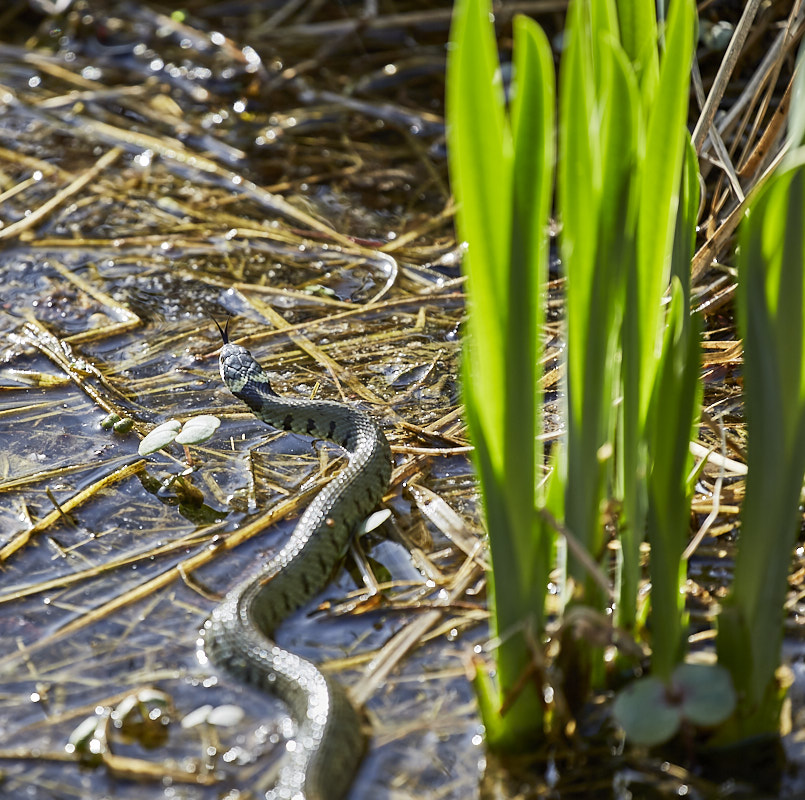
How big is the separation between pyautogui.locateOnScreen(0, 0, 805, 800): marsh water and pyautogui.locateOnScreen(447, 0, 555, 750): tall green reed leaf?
1.80 ft

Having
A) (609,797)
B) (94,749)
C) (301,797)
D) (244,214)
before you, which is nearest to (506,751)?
(609,797)

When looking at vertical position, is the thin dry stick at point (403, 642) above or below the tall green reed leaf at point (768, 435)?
below

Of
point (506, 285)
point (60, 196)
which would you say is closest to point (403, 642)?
point (506, 285)

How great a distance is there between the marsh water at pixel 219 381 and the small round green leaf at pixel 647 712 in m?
0.23

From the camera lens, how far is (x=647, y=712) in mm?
2086

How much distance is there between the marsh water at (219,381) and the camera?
2500mm

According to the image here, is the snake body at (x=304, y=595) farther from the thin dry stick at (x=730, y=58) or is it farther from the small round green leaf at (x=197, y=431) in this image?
the thin dry stick at (x=730, y=58)

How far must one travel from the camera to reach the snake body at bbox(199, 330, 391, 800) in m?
2.35

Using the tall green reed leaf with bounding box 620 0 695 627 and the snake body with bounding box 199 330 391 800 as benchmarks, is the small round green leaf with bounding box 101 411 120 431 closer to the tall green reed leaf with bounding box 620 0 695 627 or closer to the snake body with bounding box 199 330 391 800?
the snake body with bounding box 199 330 391 800

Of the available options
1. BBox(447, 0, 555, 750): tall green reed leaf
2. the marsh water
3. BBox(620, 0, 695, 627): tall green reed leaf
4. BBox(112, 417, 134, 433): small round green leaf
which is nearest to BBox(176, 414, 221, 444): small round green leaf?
the marsh water

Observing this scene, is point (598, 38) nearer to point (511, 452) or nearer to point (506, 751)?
point (511, 452)

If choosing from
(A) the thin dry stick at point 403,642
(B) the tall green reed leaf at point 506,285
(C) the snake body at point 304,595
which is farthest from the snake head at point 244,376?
(B) the tall green reed leaf at point 506,285

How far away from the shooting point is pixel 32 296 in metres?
4.82

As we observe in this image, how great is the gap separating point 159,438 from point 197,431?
0.13 meters
